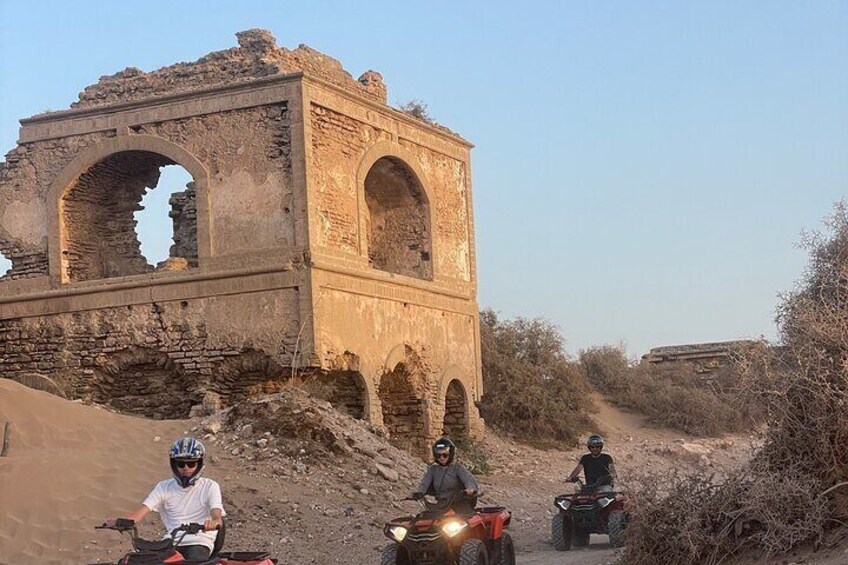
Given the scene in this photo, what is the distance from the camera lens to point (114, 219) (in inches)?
902

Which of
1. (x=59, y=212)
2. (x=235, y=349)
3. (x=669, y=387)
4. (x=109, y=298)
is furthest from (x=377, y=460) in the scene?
(x=669, y=387)

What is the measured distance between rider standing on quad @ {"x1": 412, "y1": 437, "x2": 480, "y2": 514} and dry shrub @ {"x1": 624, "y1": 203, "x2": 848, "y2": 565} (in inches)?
60.7

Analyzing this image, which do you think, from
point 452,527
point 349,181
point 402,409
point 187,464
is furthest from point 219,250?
point 187,464

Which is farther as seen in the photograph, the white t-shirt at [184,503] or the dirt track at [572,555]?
the dirt track at [572,555]

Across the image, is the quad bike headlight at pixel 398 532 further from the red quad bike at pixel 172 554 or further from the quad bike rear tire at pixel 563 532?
the quad bike rear tire at pixel 563 532

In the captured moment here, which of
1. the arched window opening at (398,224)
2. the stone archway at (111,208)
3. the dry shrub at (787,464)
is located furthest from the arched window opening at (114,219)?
the dry shrub at (787,464)

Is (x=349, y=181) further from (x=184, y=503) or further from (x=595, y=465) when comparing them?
(x=184, y=503)

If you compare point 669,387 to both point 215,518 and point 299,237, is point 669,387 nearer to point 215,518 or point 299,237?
point 299,237

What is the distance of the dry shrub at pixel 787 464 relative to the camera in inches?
353

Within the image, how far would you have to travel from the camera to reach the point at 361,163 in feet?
72.9

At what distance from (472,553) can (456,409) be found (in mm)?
15406

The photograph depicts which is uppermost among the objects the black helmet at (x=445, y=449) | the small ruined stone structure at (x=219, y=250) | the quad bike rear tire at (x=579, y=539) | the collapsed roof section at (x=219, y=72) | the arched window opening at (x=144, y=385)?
the collapsed roof section at (x=219, y=72)

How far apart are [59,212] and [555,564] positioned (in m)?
13.0

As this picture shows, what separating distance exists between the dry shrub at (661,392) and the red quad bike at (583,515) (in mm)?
16754
